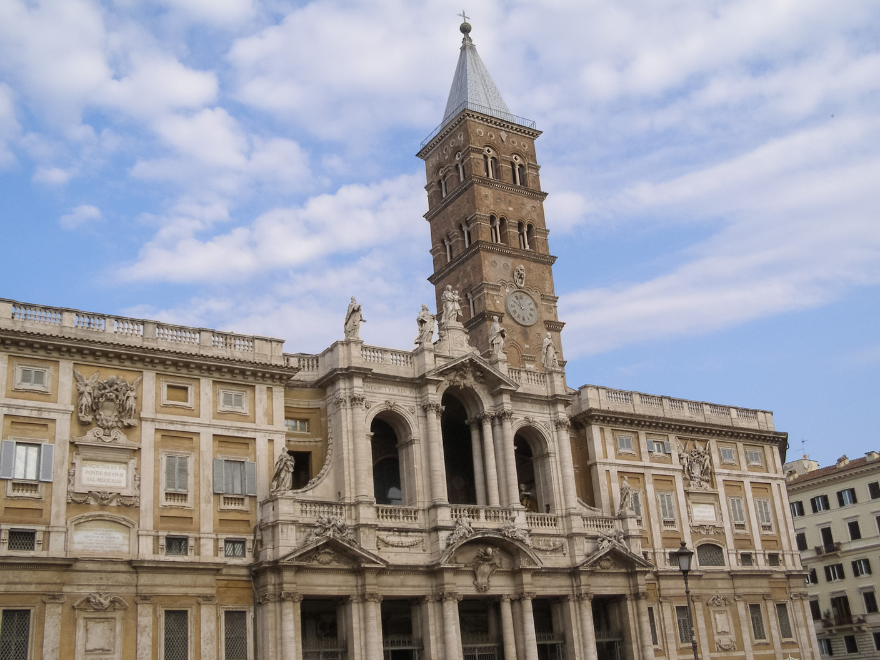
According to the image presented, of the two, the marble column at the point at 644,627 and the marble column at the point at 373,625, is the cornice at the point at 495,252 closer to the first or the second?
the marble column at the point at 644,627

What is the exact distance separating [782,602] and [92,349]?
41296 mm

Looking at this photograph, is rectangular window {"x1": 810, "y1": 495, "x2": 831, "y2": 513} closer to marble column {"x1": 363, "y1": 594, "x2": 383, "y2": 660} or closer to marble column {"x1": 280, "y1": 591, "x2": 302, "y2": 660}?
marble column {"x1": 363, "y1": 594, "x2": 383, "y2": 660}

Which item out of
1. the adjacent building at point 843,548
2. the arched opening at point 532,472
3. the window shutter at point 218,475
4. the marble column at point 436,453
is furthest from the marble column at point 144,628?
the adjacent building at point 843,548

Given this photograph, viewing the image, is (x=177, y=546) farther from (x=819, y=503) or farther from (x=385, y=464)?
(x=819, y=503)

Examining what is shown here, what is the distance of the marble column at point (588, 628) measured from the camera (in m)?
45.7

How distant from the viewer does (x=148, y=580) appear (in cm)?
3697

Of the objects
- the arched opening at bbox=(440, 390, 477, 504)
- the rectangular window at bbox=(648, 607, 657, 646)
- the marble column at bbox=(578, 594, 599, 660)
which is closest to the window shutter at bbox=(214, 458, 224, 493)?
the arched opening at bbox=(440, 390, 477, 504)

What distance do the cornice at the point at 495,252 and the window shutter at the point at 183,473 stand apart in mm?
25256

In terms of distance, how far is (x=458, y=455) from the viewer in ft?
167

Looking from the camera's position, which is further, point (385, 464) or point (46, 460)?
point (385, 464)

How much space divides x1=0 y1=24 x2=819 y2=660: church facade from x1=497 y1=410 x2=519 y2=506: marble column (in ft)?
0.35


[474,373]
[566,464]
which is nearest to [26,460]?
[474,373]

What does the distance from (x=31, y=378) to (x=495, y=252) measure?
98.6 ft

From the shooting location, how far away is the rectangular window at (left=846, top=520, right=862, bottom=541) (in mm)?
72438
